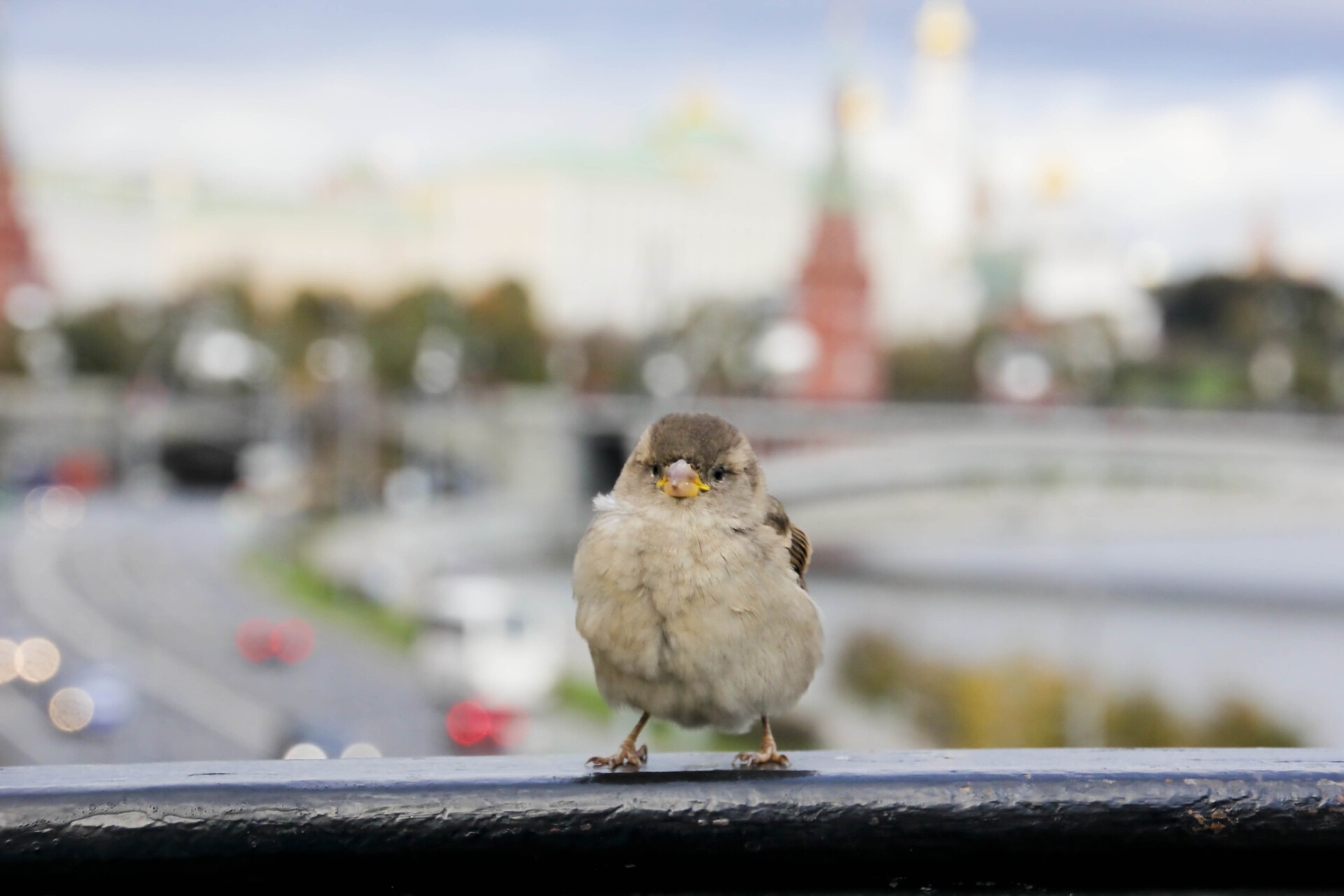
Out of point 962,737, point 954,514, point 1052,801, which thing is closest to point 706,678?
Result: point 1052,801

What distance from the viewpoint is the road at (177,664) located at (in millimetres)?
16781

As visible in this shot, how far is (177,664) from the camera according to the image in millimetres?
21719

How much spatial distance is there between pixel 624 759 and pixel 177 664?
21322 mm

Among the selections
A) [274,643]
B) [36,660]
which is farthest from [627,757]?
[274,643]

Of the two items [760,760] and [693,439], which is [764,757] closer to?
[760,760]

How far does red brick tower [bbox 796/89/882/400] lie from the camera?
40.4 m

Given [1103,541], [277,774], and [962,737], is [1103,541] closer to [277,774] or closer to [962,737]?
[962,737]

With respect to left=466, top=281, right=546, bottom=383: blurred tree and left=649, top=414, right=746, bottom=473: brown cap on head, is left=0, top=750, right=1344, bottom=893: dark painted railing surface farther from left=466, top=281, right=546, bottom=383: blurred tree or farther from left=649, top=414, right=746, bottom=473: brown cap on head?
left=466, top=281, right=546, bottom=383: blurred tree

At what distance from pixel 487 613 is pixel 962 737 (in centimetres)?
663

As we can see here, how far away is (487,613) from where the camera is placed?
21.1 m

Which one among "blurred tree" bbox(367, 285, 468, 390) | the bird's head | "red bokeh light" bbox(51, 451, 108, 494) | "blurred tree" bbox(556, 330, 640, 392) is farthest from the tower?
the bird's head

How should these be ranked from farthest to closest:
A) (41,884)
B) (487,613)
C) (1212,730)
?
(487,613), (1212,730), (41,884)

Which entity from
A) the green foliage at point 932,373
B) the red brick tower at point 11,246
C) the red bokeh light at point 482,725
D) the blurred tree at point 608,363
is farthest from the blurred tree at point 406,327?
the red bokeh light at point 482,725

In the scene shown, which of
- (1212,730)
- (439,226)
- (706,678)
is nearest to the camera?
(706,678)
